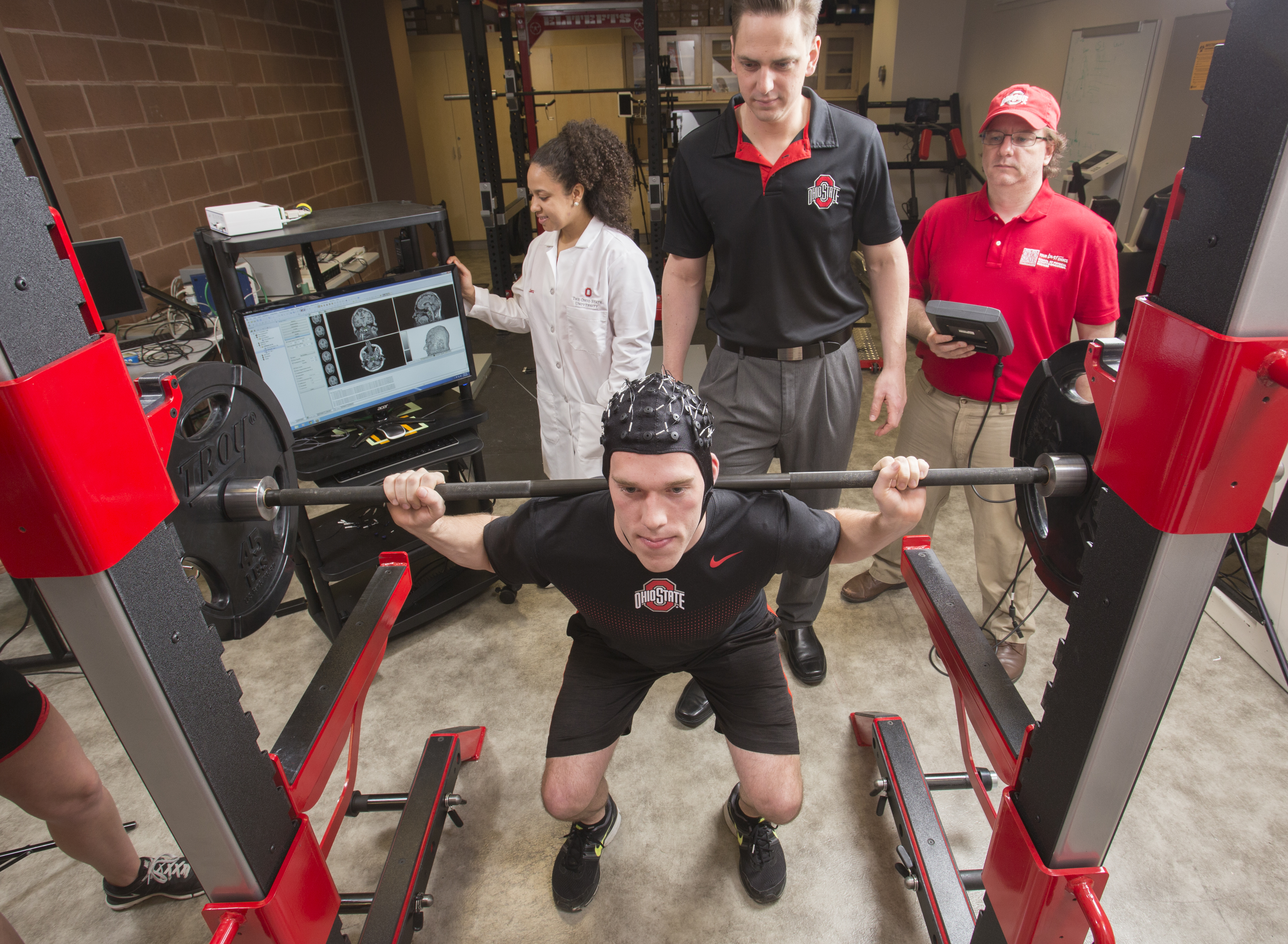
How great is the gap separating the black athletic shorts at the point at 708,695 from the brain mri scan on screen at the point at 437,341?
130 centimetres

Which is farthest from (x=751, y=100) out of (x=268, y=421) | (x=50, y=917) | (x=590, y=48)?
(x=590, y=48)

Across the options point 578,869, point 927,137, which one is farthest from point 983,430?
point 927,137

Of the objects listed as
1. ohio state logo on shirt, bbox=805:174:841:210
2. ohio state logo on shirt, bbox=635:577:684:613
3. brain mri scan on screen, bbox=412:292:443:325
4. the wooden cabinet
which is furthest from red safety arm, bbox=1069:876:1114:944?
the wooden cabinet

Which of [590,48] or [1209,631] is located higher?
[590,48]

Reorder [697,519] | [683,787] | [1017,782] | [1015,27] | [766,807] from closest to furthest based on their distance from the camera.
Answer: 1. [1017,782]
2. [697,519]
3. [766,807]
4. [683,787]
5. [1015,27]

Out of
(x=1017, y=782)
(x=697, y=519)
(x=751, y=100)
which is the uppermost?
(x=751, y=100)

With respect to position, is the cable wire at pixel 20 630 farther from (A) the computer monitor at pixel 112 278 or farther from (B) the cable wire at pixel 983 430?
(B) the cable wire at pixel 983 430

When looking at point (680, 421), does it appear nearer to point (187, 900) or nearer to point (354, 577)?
point (187, 900)

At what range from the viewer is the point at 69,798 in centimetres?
156

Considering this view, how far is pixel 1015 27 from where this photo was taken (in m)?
5.47

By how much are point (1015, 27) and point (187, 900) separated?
683 centimetres

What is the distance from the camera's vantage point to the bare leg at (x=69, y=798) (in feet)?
4.84

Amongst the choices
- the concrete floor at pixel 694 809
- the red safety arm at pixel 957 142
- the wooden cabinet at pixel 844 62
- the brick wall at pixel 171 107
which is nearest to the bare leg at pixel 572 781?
the concrete floor at pixel 694 809

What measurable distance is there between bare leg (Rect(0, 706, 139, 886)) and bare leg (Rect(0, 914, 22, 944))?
0.86ft
